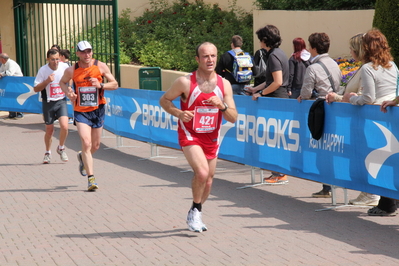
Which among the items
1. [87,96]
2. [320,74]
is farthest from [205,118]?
[87,96]

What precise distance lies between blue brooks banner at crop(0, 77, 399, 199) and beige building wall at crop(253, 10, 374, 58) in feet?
24.6

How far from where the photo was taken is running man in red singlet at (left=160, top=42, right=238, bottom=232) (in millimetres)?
6609

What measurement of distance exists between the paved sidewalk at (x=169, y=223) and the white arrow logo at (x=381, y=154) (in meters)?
0.60

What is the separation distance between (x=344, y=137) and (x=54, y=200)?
12.5 feet

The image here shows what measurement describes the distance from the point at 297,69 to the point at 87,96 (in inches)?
130

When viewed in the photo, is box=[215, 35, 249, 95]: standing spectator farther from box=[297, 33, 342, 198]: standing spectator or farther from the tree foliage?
the tree foliage

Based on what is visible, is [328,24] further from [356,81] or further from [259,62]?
[356,81]

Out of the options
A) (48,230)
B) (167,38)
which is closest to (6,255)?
(48,230)

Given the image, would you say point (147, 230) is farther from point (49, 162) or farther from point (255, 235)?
point (49, 162)

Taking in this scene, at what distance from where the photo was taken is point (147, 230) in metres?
7.00

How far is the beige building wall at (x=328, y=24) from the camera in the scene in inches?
671

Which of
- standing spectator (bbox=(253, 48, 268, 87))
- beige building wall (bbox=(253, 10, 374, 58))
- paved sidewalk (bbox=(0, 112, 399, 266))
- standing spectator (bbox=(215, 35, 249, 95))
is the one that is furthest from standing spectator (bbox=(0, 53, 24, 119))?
standing spectator (bbox=(253, 48, 268, 87))

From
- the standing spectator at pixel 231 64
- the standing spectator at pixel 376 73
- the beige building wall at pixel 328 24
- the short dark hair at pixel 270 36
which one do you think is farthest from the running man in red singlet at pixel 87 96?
the beige building wall at pixel 328 24

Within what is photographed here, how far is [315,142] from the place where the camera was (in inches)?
315
